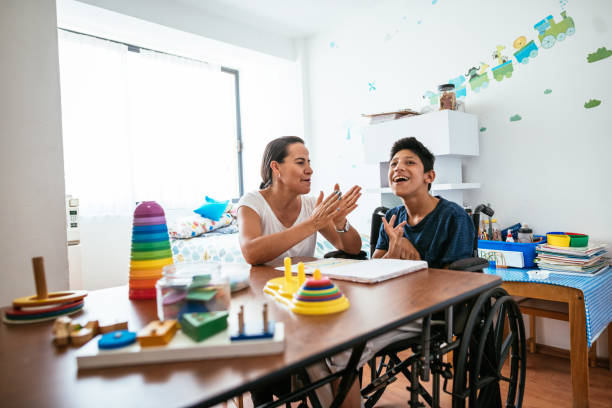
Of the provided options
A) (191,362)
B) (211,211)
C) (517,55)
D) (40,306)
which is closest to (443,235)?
(191,362)

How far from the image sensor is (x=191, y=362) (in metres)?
0.61

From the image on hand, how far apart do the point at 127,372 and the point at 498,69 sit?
2740mm

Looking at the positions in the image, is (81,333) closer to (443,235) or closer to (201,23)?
(443,235)

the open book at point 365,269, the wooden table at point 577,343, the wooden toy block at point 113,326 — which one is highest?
the open book at point 365,269

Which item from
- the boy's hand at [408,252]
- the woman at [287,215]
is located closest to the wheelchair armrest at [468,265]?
the boy's hand at [408,252]

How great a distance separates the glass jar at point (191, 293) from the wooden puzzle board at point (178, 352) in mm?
114

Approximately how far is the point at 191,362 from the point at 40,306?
0.48 m

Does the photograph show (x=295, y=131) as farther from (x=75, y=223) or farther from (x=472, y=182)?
(x=75, y=223)

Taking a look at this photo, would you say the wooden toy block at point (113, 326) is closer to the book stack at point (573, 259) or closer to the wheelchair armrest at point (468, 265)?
the wheelchair armrest at point (468, 265)

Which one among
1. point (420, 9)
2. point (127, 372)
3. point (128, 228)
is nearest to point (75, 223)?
point (128, 228)

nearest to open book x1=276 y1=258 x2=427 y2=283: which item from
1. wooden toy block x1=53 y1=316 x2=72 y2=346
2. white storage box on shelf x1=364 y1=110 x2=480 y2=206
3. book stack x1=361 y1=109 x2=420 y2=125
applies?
wooden toy block x1=53 y1=316 x2=72 y2=346

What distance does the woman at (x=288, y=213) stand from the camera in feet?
4.98

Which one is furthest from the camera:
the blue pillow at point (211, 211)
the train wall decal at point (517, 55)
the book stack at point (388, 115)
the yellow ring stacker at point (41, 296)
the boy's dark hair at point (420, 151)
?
the blue pillow at point (211, 211)

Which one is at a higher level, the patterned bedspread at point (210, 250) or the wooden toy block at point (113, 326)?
the wooden toy block at point (113, 326)
